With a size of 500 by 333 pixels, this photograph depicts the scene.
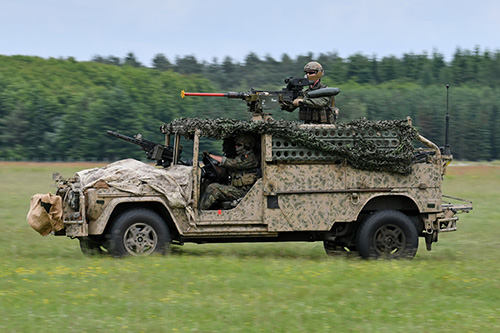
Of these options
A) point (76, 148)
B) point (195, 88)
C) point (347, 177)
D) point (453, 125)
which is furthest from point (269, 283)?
point (195, 88)

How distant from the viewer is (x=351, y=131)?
1270 centimetres

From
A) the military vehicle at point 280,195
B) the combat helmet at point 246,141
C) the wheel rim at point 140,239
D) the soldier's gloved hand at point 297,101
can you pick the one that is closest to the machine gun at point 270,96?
the soldier's gloved hand at point 297,101

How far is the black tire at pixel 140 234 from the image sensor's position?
39.1 feet

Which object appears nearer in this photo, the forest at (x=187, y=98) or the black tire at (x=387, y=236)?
the black tire at (x=387, y=236)

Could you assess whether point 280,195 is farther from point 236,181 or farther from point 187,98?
point 187,98

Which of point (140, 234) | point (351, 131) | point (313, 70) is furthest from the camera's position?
point (313, 70)

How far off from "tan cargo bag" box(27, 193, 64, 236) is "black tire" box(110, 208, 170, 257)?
765mm

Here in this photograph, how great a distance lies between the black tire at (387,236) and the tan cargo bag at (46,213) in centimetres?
433

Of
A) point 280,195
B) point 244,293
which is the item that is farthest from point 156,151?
point 244,293

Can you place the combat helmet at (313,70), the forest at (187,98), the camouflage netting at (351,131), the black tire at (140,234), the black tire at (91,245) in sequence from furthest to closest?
1. the forest at (187,98)
2. the combat helmet at (313,70)
3. the black tire at (91,245)
4. the camouflage netting at (351,131)
5. the black tire at (140,234)

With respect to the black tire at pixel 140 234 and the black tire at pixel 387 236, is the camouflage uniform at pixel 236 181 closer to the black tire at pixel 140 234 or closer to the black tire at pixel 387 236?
the black tire at pixel 140 234

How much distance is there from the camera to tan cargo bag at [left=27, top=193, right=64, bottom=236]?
1168cm

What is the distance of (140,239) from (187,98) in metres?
82.9

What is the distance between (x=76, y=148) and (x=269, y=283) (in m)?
72.4
